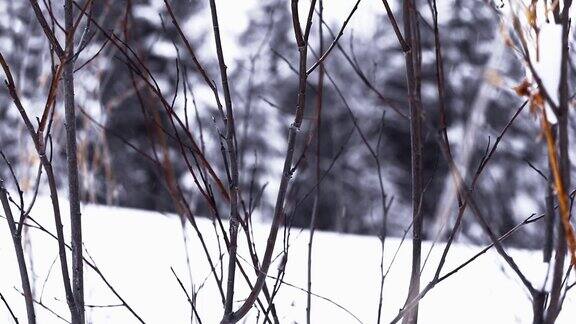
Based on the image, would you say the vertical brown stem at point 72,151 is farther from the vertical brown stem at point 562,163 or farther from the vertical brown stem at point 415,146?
the vertical brown stem at point 562,163

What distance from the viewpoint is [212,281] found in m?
3.57

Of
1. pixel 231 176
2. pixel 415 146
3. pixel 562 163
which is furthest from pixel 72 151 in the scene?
pixel 562 163

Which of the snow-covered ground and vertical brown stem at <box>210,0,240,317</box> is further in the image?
the snow-covered ground

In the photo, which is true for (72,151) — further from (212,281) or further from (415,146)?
(212,281)

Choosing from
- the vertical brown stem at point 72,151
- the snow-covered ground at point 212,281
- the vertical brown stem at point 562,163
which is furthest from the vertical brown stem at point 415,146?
the snow-covered ground at point 212,281

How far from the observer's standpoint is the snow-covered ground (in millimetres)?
3082

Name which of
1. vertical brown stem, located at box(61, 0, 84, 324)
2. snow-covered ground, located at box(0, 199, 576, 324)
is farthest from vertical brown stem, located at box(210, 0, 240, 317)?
snow-covered ground, located at box(0, 199, 576, 324)

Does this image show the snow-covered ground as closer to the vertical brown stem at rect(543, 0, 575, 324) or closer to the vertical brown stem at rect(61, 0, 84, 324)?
the vertical brown stem at rect(61, 0, 84, 324)

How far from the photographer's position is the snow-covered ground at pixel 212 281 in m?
3.08

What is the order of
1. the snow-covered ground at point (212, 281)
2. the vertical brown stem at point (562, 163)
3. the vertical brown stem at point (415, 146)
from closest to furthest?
1. the vertical brown stem at point (562, 163)
2. the vertical brown stem at point (415, 146)
3. the snow-covered ground at point (212, 281)

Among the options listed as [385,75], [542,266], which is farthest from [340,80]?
[542,266]

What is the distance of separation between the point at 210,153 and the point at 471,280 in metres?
12.1

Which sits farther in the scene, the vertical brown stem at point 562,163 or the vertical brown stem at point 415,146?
the vertical brown stem at point 415,146

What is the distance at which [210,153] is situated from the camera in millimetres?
15547
